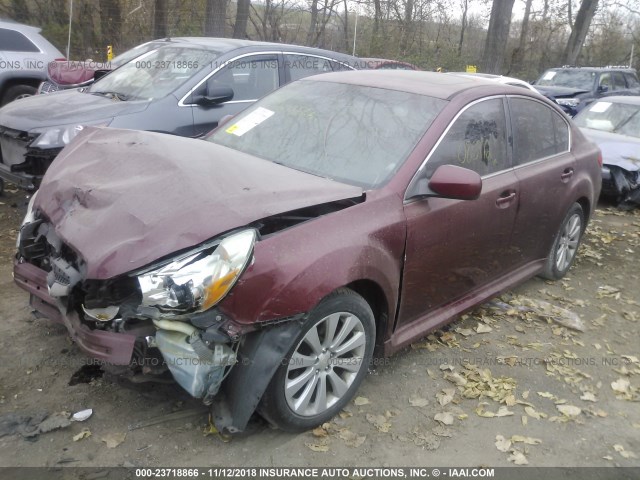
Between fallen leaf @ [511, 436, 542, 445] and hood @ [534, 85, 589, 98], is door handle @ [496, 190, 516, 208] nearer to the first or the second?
fallen leaf @ [511, 436, 542, 445]

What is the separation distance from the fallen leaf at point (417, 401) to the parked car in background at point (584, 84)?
41.7 ft

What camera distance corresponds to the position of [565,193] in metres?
4.82

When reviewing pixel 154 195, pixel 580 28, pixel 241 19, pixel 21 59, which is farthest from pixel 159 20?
pixel 580 28

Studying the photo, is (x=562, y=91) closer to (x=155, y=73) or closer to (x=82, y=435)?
(x=155, y=73)

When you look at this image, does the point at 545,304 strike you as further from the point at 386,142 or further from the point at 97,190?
the point at 97,190

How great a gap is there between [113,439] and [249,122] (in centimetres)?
225

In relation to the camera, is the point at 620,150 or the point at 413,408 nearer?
the point at 413,408

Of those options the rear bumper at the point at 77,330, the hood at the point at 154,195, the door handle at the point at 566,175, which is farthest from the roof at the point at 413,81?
the rear bumper at the point at 77,330

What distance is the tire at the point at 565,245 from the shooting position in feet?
16.8

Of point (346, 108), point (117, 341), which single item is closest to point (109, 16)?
point (346, 108)

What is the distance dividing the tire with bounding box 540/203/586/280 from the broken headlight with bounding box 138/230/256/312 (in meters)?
3.43

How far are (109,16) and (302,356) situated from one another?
1518cm

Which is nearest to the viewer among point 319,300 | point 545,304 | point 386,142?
point 319,300

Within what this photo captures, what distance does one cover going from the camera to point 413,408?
340 centimetres
